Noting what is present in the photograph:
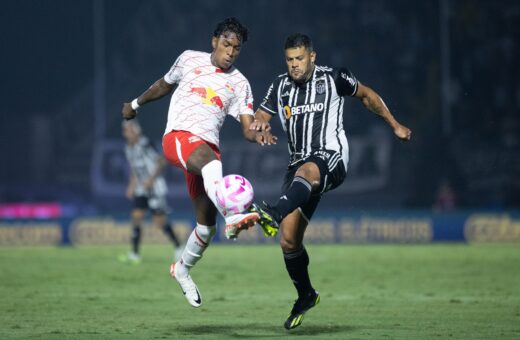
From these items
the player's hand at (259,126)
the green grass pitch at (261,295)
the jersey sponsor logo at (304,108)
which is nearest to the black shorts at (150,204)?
the green grass pitch at (261,295)

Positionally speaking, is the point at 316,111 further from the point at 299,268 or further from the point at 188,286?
the point at 188,286

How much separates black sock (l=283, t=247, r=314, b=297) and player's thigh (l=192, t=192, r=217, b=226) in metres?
0.79

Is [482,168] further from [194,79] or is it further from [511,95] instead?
[194,79]

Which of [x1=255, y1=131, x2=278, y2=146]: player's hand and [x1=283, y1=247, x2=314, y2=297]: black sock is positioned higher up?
[x1=255, y1=131, x2=278, y2=146]: player's hand

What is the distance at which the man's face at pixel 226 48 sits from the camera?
8.52 meters

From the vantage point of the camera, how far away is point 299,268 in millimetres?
8852

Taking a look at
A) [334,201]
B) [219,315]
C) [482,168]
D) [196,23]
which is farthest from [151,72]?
[219,315]

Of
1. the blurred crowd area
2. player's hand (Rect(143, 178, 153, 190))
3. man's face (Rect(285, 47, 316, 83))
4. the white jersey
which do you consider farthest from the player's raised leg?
the blurred crowd area

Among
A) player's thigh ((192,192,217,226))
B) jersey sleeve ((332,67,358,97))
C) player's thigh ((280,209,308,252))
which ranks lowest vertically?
player's thigh ((280,209,308,252))

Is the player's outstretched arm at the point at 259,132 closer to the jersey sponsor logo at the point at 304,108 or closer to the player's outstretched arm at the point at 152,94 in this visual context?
the jersey sponsor logo at the point at 304,108

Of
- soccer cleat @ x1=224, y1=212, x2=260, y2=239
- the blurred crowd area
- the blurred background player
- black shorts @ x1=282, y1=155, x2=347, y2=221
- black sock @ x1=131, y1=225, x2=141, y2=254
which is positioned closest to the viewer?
soccer cleat @ x1=224, y1=212, x2=260, y2=239

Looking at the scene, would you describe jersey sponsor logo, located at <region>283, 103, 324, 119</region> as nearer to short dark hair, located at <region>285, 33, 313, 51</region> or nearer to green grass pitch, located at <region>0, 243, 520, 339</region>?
short dark hair, located at <region>285, 33, 313, 51</region>

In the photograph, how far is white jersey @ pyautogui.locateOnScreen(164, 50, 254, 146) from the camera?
338 inches

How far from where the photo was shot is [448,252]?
18.6 m
